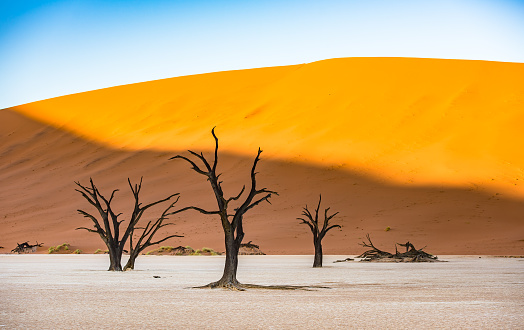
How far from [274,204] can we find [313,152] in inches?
295

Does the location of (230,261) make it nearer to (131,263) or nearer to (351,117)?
(131,263)

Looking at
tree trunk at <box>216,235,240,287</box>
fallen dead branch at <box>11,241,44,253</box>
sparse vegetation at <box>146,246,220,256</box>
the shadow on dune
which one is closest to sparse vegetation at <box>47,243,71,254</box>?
fallen dead branch at <box>11,241,44,253</box>

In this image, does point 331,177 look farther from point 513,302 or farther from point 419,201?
point 513,302

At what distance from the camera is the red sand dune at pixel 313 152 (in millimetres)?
48188

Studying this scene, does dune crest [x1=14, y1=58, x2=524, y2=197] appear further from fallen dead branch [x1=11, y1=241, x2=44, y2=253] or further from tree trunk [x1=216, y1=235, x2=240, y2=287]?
tree trunk [x1=216, y1=235, x2=240, y2=287]

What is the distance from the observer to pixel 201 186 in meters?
59.3

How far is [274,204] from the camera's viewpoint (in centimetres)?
5459

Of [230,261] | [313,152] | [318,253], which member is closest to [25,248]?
[313,152]

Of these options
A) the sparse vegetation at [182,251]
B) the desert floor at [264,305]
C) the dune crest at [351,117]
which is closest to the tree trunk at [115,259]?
the desert floor at [264,305]

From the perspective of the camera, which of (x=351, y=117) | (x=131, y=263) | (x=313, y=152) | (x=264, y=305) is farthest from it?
(x=351, y=117)

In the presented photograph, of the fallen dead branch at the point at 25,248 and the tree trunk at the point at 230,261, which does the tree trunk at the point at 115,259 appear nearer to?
the tree trunk at the point at 230,261

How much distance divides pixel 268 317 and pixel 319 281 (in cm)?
817

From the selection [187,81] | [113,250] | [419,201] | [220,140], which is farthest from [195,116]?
[113,250]

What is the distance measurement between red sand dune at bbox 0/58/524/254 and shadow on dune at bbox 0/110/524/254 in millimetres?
145
